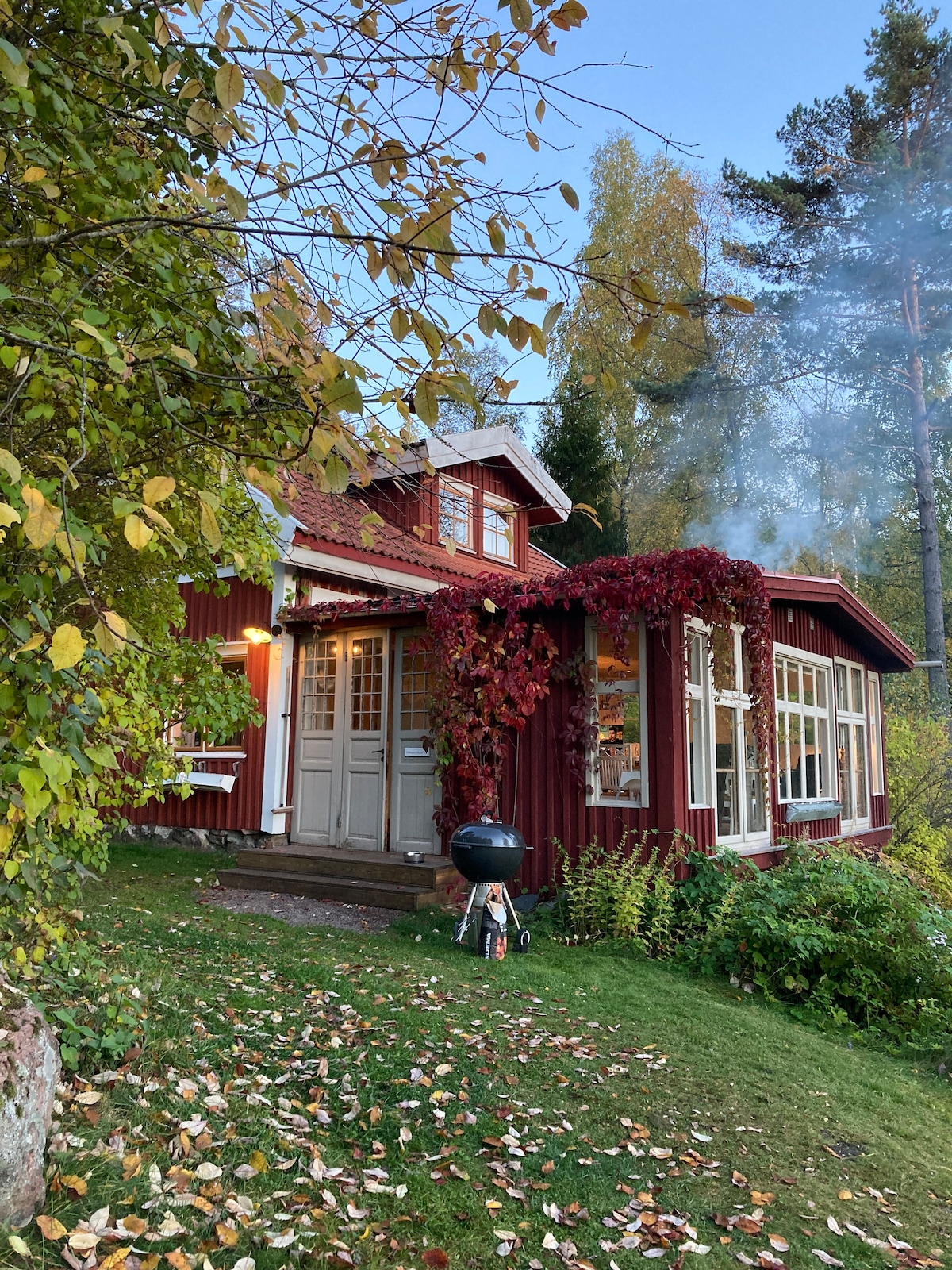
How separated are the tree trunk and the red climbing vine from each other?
9887mm

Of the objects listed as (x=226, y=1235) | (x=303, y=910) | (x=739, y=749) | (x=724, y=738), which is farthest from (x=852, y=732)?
(x=226, y=1235)

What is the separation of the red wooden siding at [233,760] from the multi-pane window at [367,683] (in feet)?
3.61

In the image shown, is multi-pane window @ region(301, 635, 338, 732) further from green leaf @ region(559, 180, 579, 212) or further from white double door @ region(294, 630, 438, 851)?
green leaf @ region(559, 180, 579, 212)

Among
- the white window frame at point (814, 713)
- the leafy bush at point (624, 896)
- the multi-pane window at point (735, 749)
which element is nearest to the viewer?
the leafy bush at point (624, 896)

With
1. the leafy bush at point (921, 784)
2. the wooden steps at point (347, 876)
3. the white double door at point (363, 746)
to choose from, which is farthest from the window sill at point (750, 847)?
the leafy bush at point (921, 784)

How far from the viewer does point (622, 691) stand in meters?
7.45

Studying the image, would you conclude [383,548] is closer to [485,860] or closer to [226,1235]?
[485,860]

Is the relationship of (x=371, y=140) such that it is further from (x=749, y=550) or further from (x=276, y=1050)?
(x=749, y=550)

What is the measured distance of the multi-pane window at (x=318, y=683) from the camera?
9547 mm

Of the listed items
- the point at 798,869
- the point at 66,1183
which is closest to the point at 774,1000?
the point at 798,869

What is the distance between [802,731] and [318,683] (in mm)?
5808

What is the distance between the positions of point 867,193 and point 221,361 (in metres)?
19.6

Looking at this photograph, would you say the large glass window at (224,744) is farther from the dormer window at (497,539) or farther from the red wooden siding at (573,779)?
the dormer window at (497,539)

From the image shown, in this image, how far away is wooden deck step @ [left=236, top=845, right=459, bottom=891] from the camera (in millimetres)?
7676
